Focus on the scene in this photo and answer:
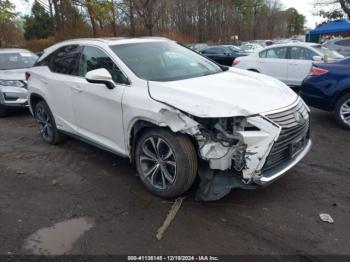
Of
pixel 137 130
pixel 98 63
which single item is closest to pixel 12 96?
pixel 98 63

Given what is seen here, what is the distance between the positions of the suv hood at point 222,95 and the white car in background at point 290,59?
590cm

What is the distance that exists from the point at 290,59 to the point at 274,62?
49cm

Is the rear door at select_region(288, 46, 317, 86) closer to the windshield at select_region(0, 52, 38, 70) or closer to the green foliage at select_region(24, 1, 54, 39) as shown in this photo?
the windshield at select_region(0, 52, 38, 70)

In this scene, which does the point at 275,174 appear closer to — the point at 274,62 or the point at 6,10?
the point at 274,62

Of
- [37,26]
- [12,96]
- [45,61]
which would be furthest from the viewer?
[37,26]

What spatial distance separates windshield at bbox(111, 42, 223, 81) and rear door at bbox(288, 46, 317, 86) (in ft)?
17.8

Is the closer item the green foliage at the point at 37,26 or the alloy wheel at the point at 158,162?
the alloy wheel at the point at 158,162

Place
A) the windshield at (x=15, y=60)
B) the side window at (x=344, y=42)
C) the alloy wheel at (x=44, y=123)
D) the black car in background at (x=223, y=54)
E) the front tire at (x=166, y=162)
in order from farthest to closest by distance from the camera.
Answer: the black car in background at (x=223, y=54) → the side window at (x=344, y=42) → the windshield at (x=15, y=60) → the alloy wheel at (x=44, y=123) → the front tire at (x=166, y=162)

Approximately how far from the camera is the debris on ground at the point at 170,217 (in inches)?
133

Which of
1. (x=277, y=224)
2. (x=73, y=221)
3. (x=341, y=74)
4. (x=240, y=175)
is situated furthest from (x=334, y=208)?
(x=341, y=74)

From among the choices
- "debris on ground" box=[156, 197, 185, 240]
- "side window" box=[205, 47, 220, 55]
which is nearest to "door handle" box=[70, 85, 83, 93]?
"debris on ground" box=[156, 197, 185, 240]

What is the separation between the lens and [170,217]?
3635 millimetres

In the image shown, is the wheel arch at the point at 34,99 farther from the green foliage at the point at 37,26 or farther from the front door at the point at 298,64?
the green foliage at the point at 37,26

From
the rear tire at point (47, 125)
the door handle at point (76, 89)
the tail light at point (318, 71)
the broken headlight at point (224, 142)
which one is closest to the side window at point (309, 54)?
the tail light at point (318, 71)
